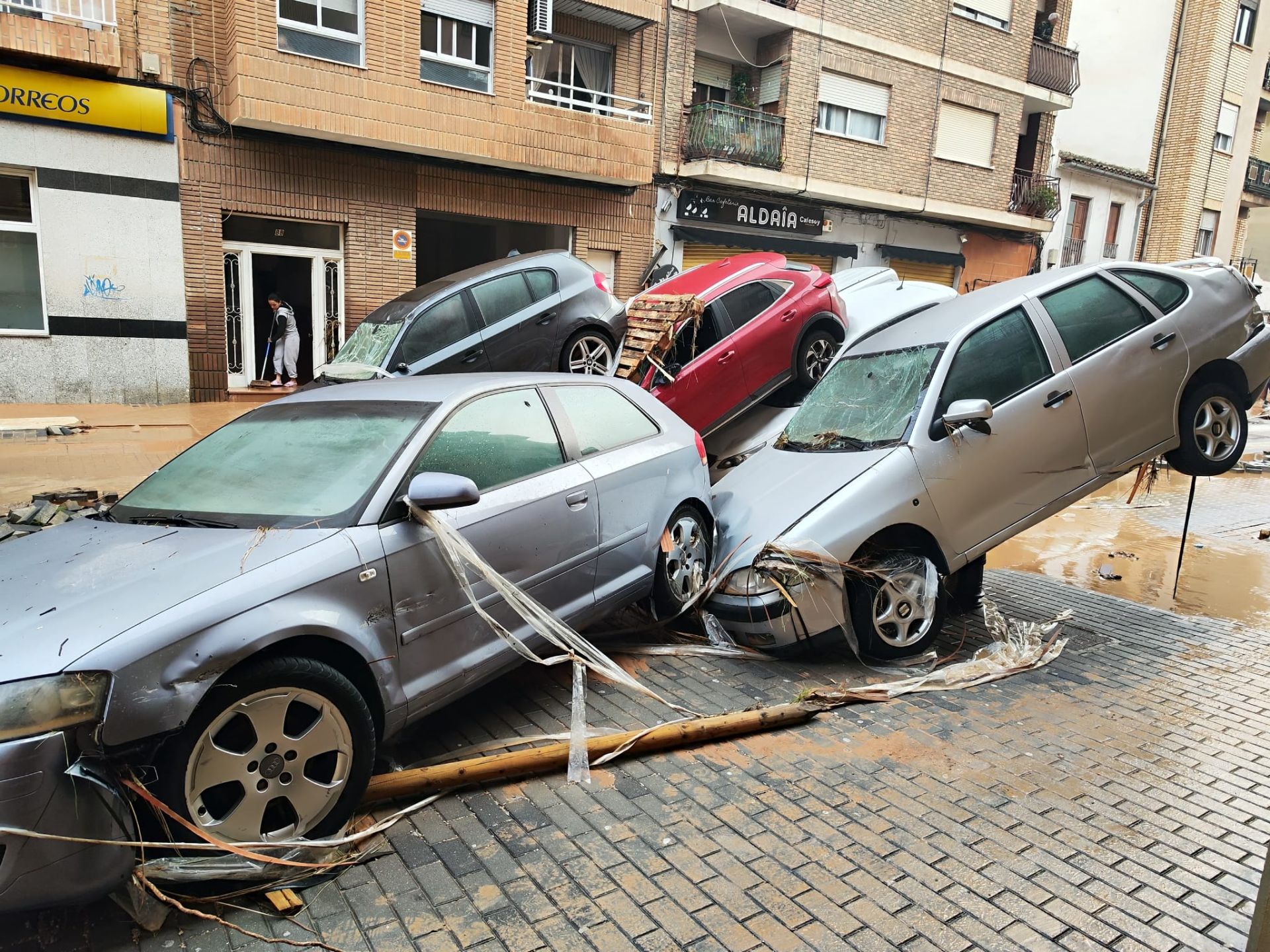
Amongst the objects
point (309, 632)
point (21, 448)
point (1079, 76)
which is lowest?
point (21, 448)

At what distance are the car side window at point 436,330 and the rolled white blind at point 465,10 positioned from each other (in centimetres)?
786

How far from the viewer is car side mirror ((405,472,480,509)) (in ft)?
11.1

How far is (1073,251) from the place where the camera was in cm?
2575

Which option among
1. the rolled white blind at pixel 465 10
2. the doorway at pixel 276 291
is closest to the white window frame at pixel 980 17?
the rolled white blind at pixel 465 10

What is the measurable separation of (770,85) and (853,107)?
2101 millimetres

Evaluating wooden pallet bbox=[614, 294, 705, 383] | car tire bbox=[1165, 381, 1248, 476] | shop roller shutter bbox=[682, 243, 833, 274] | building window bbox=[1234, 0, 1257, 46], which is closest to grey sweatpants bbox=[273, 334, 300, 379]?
wooden pallet bbox=[614, 294, 705, 383]

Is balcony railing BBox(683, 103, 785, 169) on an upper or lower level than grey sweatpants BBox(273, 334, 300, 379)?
upper

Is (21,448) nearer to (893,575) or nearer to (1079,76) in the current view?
(893,575)

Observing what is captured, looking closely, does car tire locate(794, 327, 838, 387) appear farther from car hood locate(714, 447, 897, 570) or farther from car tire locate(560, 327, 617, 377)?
car hood locate(714, 447, 897, 570)

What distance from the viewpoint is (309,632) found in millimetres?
2934

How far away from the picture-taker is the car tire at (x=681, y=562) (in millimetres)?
5020

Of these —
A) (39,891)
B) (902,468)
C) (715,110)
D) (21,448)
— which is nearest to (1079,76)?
(715,110)

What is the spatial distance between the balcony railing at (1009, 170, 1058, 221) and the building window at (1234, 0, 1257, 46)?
11.6m

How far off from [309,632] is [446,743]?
1170 mm
